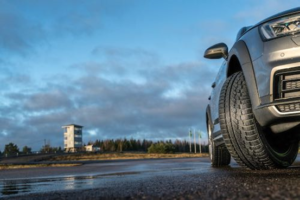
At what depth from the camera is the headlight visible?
120 inches

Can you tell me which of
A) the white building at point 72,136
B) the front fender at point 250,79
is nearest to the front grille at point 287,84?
the front fender at point 250,79

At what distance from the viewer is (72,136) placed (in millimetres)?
67500

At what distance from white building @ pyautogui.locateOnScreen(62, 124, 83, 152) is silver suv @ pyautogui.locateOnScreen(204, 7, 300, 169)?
64081 millimetres

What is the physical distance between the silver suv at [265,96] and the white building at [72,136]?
64.1 m

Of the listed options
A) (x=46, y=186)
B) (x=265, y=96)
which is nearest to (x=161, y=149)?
(x=46, y=186)

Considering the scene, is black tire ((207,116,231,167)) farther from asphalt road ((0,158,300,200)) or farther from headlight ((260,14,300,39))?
headlight ((260,14,300,39))

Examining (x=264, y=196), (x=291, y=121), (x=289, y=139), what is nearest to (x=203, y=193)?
(x=264, y=196)

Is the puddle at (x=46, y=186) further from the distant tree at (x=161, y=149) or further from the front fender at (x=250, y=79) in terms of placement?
the distant tree at (x=161, y=149)

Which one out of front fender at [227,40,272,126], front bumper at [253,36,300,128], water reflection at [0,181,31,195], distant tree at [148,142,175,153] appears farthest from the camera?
distant tree at [148,142,175,153]

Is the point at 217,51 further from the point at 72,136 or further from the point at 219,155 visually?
the point at 72,136

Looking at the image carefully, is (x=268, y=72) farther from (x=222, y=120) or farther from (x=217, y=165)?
(x=217, y=165)

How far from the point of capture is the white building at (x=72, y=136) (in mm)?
66750

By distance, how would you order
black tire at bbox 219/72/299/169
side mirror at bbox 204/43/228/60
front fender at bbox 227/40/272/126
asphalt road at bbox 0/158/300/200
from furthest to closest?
side mirror at bbox 204/43/228/60, black tire at bbox 219/72/299/169, front fender at bbox 227/40/272/126, asphalt road at bbox 0/158/300/200

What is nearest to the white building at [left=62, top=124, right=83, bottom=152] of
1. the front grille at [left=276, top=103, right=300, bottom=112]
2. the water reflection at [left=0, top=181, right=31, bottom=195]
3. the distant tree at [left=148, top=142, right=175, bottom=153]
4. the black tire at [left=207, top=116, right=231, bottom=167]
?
the distant tree at [left=148, top=142, right=175, bottom=153]
